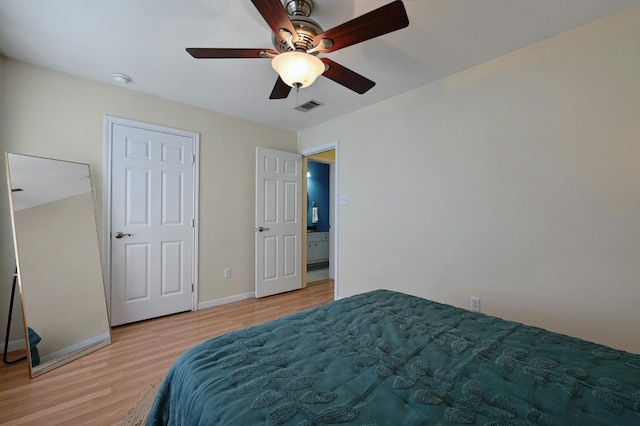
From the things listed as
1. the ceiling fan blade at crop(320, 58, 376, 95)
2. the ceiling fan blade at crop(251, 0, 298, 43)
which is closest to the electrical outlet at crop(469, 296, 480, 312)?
the ceiling fan blade at crop(320, 58, 376, 95)

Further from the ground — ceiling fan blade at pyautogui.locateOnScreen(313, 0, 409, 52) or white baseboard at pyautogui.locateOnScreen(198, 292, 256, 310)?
ceiling fan blade at pyautogui.locateOnScreen(313, 0, 409, 52)

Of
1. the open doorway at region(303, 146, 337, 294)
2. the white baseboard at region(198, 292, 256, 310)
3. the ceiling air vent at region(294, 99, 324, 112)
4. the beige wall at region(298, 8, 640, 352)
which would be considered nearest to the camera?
the beige wall at region(298, 8, 640, 352)

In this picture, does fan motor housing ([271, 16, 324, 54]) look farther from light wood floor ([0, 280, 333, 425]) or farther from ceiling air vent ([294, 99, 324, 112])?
light wood floor ([0, 280, 333, 425])

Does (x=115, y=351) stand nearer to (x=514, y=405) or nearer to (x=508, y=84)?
(x=514, y=405)

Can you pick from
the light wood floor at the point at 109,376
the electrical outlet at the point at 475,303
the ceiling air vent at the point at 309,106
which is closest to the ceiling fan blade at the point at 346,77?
the ceiling air vent at the point at 309,106

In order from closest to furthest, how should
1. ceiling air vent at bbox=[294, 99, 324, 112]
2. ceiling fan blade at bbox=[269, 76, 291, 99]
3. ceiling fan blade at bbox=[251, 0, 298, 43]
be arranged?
ceiling fan blade at bbox=[251, 0, 298, 43], ceiling fan blade at bbox=[269, 76, 291, 99], ceiling air vent at bbox=[294, 99, 324, 112]

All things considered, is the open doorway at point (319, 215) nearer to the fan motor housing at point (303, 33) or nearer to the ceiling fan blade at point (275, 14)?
the fan motor housing at point (303, 33)

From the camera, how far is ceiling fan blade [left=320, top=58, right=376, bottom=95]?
174 cm

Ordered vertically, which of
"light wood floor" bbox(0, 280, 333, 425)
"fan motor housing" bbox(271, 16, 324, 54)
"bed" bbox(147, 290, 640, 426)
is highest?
"fan motor housing" bbox(271, 16, 324, 54)

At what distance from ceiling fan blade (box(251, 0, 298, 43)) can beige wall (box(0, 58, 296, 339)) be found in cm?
230

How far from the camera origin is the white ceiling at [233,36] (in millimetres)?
1712

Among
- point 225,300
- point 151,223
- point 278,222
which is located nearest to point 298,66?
point 151,223

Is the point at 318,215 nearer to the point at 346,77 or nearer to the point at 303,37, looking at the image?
the point at 346,77

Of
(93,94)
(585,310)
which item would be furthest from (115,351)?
(585,310)
